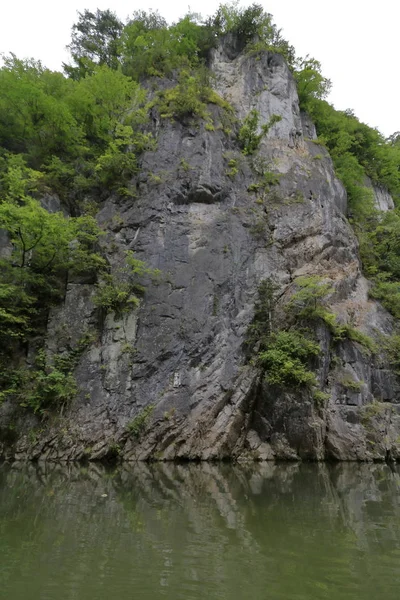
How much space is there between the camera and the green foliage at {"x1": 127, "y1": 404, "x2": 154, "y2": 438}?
12.1 metres

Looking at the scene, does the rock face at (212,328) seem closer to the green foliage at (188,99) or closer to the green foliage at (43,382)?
the green foliage at (43,382)

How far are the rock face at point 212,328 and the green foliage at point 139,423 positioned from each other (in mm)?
34

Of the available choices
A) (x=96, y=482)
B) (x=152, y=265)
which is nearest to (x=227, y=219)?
(x=152, y=265)

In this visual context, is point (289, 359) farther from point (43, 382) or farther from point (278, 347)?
point (43, 382)

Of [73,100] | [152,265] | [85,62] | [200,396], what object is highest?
[85,62]

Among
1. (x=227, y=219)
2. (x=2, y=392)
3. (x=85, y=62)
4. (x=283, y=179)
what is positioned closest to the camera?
(x=2, y=392)

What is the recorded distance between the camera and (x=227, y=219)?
16.8 meters

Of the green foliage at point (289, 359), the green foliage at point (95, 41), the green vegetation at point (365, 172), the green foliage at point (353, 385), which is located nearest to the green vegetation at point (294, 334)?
the green foliage at point (289, 359)

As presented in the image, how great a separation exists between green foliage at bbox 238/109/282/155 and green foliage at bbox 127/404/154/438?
45.0 feet

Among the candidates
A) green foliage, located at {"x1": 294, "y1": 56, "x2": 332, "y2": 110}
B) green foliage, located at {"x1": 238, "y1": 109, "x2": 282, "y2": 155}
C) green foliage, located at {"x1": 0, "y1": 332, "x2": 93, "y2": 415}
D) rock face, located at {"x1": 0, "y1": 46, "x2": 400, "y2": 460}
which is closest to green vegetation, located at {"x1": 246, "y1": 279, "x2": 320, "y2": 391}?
rock face, located at {"x1": 0, "y1": 46, "x2": 400, "y2": 460}

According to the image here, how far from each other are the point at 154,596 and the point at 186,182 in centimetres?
1604

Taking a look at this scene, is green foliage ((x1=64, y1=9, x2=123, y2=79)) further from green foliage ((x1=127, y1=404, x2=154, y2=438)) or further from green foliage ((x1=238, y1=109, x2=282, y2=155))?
green foliage ((x1=127, y1=404, x2=154, y2=438))

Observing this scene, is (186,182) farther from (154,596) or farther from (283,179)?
(154,596)

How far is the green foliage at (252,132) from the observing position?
782 inches
